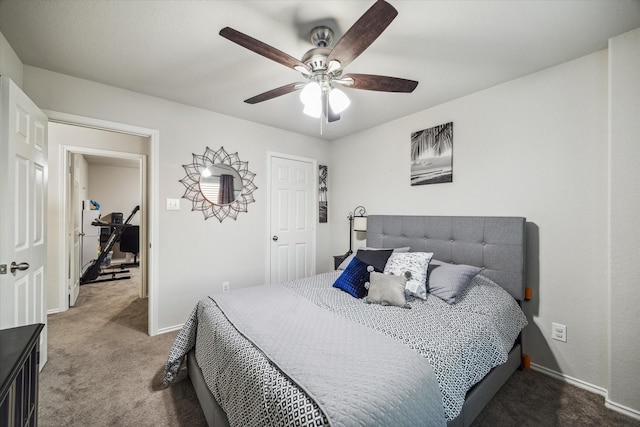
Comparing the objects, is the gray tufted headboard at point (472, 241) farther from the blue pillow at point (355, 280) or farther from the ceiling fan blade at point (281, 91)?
the ceiling fan blade at point (281, 91)

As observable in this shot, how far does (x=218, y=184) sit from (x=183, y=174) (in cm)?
38

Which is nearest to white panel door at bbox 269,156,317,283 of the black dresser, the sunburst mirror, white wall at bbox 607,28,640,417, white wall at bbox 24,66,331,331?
white wall at bbox 24,66,331,331

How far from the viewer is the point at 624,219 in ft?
5.44

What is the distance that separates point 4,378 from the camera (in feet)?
2.31

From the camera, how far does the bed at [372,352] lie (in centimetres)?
95

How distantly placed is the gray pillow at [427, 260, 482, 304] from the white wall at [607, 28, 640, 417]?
80 centimetres

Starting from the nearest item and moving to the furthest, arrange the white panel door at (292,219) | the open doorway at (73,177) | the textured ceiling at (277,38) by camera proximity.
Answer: the textured ceiling at (277,38) < the open doorway at (73,177) < the white panel door at (292,219)

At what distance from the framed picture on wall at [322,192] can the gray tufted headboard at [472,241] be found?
119 cm

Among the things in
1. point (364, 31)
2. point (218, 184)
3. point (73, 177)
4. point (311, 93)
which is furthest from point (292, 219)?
point (73, 177)

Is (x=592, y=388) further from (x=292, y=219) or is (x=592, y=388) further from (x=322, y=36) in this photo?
(x=292, y=219)

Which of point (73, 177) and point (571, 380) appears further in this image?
point (73, 177)

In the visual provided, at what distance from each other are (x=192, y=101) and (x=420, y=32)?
88.4 inches

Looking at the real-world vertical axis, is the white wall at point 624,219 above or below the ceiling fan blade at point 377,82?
below

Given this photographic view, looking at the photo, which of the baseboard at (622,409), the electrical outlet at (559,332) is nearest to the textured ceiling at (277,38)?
the electrical outlet at (559,332)
